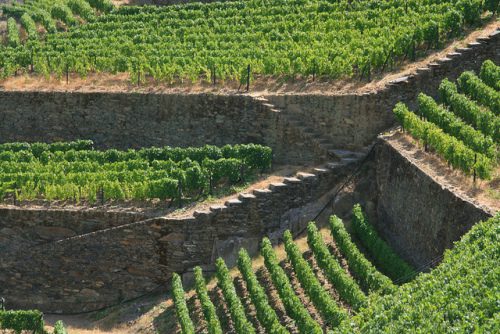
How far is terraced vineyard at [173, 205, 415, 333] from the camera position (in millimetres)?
28062

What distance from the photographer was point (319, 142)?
114ft

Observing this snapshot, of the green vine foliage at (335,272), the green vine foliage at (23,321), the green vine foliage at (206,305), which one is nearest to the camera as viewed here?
the green vine foliage at (335,272)

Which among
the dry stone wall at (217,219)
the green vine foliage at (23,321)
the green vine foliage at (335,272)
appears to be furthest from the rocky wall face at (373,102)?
the green vine foliage at (23,321)

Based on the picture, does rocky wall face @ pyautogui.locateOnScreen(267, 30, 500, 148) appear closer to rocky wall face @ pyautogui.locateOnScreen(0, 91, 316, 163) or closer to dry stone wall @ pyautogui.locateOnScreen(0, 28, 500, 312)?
dry stone wall @ pyautogui.locateOnScreen(0, 28, 500, 312)

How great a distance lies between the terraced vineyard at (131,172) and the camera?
1332 inches

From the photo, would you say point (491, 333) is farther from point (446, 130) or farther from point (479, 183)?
point (446, 130)

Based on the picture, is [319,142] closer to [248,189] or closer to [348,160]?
[348,160]

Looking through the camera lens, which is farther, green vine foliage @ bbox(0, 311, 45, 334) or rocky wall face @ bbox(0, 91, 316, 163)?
rocky wall face @ bbox(0, 91, 316, 163)

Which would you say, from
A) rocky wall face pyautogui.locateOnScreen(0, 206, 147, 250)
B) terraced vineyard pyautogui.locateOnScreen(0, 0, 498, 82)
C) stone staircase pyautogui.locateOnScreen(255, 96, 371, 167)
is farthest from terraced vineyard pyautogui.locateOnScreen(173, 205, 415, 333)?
terraced vineyard pyautogui.locateOnScreen(0, 0, 498, 82)

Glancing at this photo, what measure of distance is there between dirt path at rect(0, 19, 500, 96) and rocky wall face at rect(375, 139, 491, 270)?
324cm

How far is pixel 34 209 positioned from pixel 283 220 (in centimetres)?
743

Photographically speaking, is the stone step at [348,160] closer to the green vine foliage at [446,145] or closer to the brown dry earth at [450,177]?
the brown dry earth at [450,177]

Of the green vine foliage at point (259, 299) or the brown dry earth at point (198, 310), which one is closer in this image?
the green vine foliage at point (259, 299)

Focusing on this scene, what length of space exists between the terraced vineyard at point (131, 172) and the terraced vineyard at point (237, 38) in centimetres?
370
